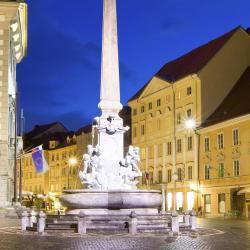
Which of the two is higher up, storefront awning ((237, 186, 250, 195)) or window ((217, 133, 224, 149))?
window ((217, 133, 224, 149))

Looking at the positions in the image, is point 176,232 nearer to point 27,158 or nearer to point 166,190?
point 166,190

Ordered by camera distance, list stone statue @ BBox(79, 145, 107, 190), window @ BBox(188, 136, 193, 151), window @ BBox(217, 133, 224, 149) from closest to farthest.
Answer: stone statue @ BBox(79, 145, 107, 190)
window @ BBox(217, 133, 224, 149)
window @ BBox(188, 136, 193, 151)

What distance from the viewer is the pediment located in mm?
62625

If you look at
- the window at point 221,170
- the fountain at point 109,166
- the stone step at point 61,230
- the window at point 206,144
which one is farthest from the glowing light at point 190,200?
the stone step at point 61,230

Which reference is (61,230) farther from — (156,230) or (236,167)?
(236,167)

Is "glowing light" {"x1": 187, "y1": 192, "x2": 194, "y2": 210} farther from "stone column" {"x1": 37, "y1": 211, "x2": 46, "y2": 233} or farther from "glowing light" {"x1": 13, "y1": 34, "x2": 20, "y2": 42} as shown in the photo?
"stone column" {"x1": 37, "y1": 211, "x2": 46, "y2": 233}

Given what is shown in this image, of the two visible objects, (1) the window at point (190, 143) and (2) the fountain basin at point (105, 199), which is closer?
(2) the fountain basin at point (105, 199)

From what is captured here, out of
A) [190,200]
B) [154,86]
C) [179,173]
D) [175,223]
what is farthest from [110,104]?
[154,86]

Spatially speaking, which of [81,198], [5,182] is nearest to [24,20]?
[5,182]

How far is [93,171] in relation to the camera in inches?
989

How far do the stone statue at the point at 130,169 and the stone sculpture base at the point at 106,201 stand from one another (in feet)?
7.94

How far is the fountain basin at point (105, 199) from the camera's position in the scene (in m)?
22.7

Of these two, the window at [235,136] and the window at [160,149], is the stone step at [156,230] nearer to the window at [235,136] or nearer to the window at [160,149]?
the window at [235,136]

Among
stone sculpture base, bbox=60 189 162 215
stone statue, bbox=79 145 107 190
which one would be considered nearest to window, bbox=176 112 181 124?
stone statue, bbox=79 145 107 190
